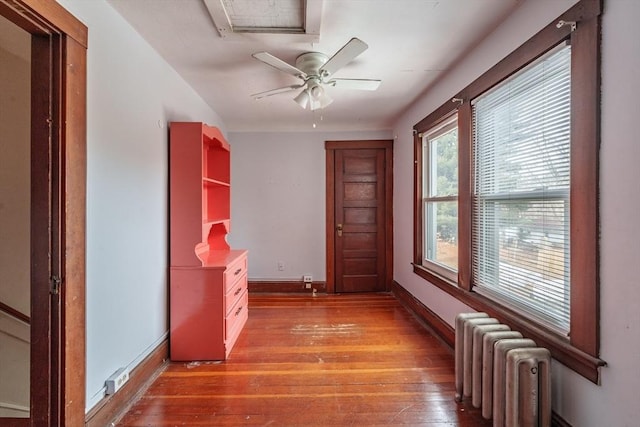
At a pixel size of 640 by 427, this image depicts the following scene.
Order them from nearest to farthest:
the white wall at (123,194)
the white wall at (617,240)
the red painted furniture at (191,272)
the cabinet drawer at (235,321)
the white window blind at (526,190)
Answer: the white wall at (617,240)
the white window blind at (526,190)
the white wall at (123,194)
the red painted furniture at (191,272)
the cabinet drawer at (235,321)

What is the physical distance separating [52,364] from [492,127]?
287 centimetres

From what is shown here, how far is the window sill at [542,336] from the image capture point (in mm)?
1372

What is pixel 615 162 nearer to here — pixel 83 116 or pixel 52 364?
pixel 83 116

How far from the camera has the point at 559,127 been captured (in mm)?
1586

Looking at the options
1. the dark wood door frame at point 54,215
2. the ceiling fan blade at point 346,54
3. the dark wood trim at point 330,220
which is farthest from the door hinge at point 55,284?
the dark wood trim at point 330,220

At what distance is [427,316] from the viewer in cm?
317

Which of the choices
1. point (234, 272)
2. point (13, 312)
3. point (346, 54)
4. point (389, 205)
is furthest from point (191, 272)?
point (389, 205)

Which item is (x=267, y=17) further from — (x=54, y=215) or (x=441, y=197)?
(x=441, y=197)

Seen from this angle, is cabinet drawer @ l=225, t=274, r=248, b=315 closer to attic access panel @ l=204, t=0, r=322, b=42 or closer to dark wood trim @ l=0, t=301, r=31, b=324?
dark wood trim @ l=0, t=301, r=31, b=324

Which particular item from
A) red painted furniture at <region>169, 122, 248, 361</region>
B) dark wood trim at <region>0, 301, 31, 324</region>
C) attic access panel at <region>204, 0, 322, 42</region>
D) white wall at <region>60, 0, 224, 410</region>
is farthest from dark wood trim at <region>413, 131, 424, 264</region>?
dark wood trim at <region>0, 301, 31, 324</region>

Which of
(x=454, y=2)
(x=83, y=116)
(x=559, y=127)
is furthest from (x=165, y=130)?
(x=559, y=127)

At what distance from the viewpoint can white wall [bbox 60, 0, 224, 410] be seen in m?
1.70

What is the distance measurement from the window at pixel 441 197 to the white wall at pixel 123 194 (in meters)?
2.47

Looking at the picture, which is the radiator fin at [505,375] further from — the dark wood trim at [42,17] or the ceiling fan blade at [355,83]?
the dark wood trim at [42,17]
